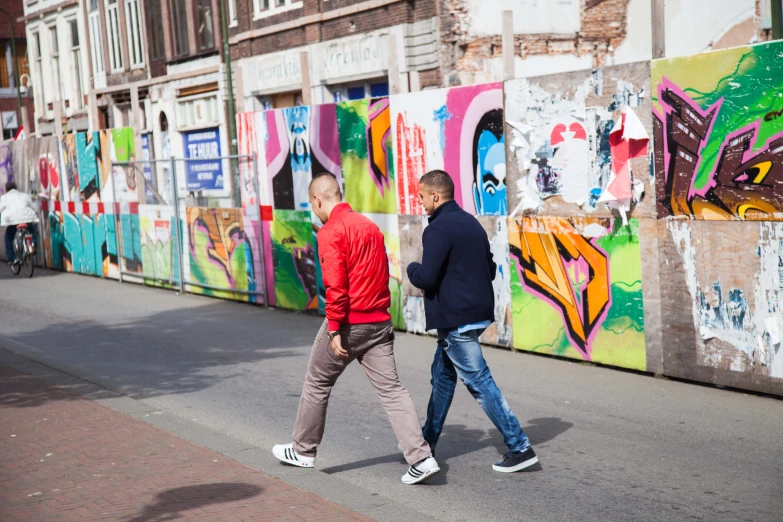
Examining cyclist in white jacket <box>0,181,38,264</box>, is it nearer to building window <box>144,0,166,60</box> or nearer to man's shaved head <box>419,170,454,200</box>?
building window <box>144,0,166,60</box>

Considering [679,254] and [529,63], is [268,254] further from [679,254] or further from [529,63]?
[529,63]

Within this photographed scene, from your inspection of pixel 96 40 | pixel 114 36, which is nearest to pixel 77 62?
pixel 96 40

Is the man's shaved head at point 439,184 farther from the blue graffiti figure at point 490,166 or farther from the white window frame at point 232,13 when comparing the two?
the white window frame at point 232,13

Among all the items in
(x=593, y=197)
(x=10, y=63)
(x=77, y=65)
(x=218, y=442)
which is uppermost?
(x=10, y=63)

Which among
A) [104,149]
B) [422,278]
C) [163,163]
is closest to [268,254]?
[163,163]

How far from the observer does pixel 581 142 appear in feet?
30.3

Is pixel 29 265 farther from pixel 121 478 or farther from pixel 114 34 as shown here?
→ pixel 114 34

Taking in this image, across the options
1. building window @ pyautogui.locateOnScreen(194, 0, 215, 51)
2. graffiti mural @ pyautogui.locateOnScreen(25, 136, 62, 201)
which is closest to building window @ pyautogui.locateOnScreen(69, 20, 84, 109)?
building window @ pyautogui.locateOnScreen(194, 0, 215, 51)

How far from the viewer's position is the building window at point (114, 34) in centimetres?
3756

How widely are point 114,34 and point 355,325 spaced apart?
34.5 m

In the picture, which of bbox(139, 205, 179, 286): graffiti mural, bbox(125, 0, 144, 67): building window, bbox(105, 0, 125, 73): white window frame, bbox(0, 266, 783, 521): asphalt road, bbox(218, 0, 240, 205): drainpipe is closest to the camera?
bbox(0, 266, 783, 521): asphalt road

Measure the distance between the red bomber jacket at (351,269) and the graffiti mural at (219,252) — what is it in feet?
29.4

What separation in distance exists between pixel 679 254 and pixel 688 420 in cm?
166

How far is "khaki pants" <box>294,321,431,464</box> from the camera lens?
19.5 ft
